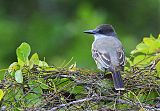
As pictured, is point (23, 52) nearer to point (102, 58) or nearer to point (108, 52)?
point (102, 58)

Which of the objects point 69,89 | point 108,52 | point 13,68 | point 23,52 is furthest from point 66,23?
point 69,89

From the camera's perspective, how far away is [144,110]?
14.6 ft

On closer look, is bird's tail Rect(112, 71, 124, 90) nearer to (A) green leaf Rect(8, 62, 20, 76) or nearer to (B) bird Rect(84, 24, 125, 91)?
(B) bird Rect(84, 24, 125, 91)

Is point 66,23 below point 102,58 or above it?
above

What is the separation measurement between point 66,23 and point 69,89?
9351 mm

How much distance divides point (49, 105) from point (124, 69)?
1.07 metres

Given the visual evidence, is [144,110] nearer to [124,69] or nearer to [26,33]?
[124,69]

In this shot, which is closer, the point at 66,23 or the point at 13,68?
the point at 13,68

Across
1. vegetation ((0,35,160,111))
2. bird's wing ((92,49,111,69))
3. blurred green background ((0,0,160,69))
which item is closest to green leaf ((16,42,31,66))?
vegetation ((0,35,160,111))

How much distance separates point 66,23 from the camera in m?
14.2

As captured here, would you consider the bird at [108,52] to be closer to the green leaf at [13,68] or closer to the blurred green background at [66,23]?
the green leaf at [13,68]

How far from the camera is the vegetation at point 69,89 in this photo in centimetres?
464

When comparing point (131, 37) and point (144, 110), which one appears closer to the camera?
point (144, 110)

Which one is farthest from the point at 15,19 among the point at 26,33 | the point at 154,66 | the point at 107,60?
the point at 154,66
